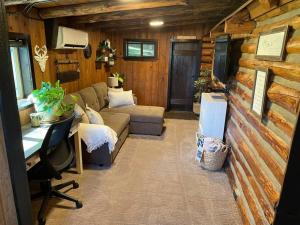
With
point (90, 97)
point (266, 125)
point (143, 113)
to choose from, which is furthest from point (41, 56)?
point (266, 125)

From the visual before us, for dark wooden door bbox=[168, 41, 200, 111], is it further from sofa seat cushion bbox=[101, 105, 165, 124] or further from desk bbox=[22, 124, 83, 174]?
desk bbox=[22, 124, 83, 174]

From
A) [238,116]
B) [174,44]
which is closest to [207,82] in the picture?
[174,44]

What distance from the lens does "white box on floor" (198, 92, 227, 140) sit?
3.32 meters

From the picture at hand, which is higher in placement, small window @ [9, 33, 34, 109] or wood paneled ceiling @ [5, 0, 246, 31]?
wood paneled ceiling @ [5, 0, 246, 31]

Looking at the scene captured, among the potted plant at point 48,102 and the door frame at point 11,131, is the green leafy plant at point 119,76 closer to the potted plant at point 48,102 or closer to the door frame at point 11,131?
the potted plant at point 48,102

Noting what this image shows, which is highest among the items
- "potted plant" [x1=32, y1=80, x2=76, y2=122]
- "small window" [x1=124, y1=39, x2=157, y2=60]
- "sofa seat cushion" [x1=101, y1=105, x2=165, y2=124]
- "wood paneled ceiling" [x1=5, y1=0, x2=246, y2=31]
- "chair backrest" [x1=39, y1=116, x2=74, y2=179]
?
"wood paneled ceiling" [x1=5, y1=0, x2=246, y2=31]

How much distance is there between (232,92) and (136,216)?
2.23 m

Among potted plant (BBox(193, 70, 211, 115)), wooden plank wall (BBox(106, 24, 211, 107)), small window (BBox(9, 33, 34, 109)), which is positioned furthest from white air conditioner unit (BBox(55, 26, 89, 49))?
potted plant (BBox(193, 70, 211, 115))

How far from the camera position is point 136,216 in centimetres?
213

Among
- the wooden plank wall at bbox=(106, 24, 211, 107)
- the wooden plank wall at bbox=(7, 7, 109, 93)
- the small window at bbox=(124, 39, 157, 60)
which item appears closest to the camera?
the wooden plank wall at bbox=(7, 7, 109, 93)

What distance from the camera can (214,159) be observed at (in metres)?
2.95

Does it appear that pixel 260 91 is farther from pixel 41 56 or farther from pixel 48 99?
pixel 41 56

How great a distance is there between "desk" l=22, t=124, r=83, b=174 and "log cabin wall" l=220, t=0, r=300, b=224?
1884 mm

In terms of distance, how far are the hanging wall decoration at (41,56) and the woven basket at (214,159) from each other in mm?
2538
